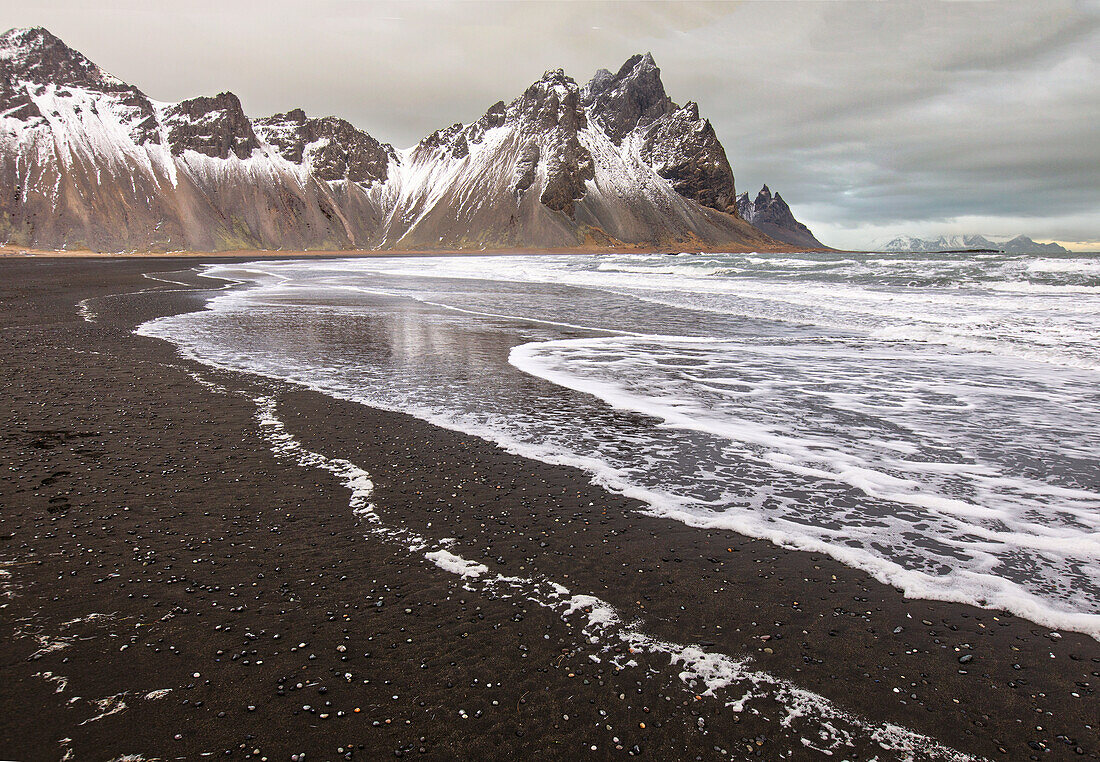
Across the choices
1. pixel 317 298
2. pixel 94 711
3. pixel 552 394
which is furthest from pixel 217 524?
pixel 317 298

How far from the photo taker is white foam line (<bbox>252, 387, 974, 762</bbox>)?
3047mm

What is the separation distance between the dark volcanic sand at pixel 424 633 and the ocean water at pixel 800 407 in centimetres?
78

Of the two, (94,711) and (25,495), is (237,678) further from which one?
(25,495)

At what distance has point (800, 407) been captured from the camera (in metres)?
9.68

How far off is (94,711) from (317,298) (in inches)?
1109

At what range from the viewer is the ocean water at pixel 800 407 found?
206 inches

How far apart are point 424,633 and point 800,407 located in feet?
25.8

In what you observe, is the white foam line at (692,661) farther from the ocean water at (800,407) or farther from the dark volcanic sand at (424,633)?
the ocean water at (800,407)

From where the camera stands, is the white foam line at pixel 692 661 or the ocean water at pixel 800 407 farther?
the ocean water at pixel 800 407

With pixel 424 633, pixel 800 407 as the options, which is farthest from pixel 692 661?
pixel 800 407

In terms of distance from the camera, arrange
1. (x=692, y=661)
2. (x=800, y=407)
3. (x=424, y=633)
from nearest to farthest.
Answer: (x=692, y=661) → (x=424, y=633) → (x=800, y=407)

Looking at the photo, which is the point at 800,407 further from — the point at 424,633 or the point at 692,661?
the point at 424,633

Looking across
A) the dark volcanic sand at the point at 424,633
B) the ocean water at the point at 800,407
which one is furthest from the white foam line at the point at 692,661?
the ocean water at the point at 800,407

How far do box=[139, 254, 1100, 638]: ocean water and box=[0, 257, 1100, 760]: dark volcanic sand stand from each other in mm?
775
